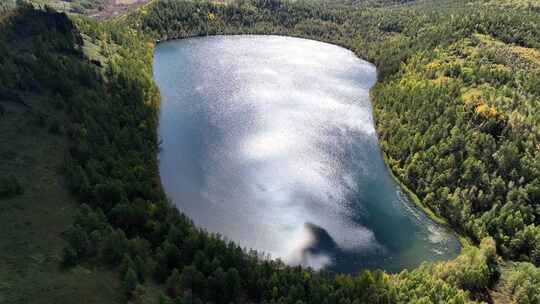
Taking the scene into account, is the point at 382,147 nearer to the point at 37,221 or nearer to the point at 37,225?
the point at 37,221

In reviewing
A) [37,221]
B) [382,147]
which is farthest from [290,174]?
[37,221]

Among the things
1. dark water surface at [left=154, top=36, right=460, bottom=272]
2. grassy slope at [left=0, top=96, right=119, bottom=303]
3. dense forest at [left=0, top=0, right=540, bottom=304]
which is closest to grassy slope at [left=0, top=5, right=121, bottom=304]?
grassy slope at [left=0, top=96, right=119, bottom=303]

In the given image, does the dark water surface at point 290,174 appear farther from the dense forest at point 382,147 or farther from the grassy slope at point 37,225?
the grassy slope at point 37,225

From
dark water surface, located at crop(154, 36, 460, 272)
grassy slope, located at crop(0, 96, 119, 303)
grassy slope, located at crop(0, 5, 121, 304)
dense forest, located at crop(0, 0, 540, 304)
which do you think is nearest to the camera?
grassy slope, located at crop(0, 96, 119, 303)

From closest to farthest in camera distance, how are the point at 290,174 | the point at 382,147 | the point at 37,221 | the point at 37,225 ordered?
the point at 37,225, the point at 37,221, the point at 290,174, the point at 382,147

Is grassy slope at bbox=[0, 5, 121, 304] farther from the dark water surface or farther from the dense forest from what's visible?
the dark water surface
